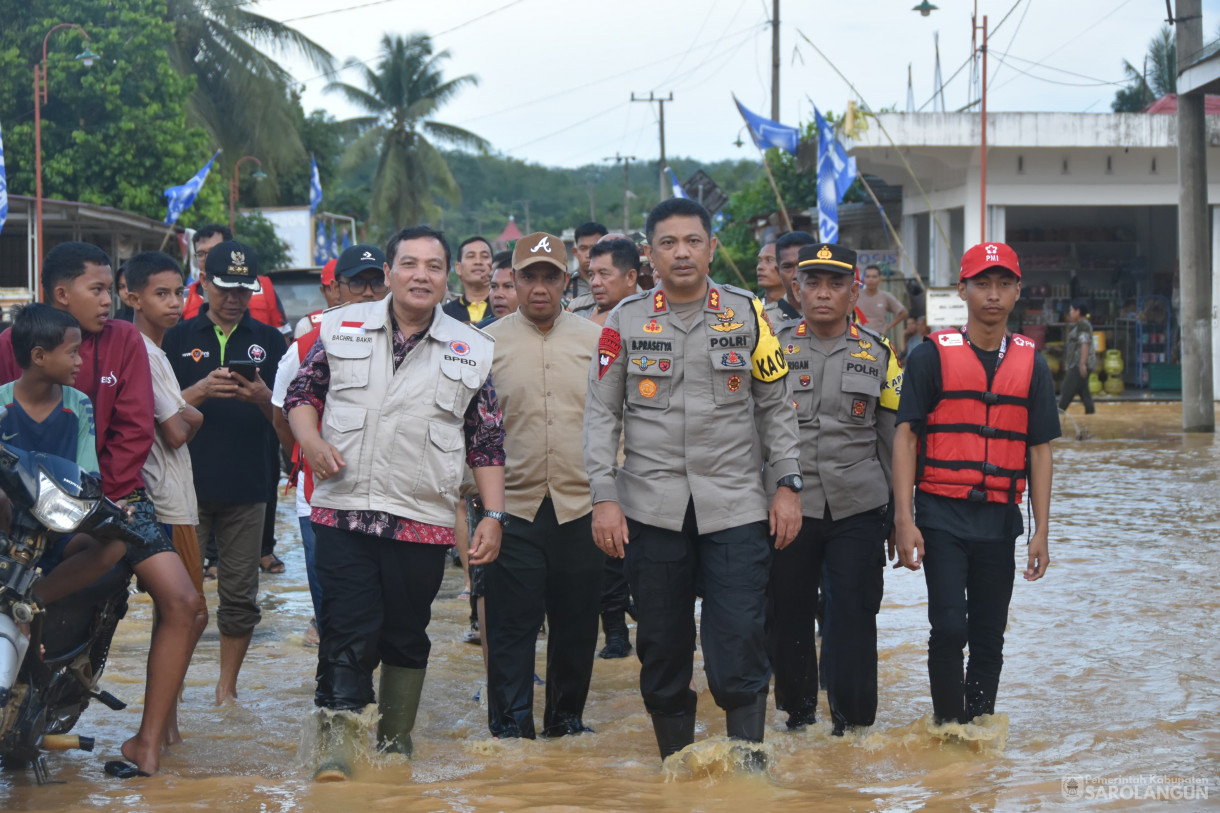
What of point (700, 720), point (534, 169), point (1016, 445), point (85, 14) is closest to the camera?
point (1016, 445)

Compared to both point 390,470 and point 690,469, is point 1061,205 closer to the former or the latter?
point 690,469

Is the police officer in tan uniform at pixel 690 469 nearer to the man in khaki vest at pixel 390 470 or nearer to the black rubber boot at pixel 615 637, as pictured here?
the man in khaki vest at pixel 390 470

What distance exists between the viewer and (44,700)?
426cm

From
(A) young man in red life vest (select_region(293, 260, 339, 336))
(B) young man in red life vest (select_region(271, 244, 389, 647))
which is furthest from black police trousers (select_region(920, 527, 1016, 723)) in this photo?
(A) young man in red life vest (select_region(293, 260, 339, 336))

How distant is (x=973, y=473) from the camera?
4.90 meters

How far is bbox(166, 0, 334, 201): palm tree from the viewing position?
112ft

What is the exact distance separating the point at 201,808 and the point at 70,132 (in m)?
26.6

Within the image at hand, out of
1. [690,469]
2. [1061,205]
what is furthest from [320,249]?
[690,469]

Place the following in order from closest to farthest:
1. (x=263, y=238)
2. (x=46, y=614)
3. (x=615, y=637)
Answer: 1. (x=46, y=614)
2. (x=615, y=637)
3. (x=263, y=238)

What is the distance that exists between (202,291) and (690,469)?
567 centimetres

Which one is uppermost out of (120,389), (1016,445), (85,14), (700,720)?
(85,14)

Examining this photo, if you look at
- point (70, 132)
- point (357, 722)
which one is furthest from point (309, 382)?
point (70, 132)

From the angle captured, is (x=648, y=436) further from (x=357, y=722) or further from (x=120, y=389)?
(x=120, y=389)

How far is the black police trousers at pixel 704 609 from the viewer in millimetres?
4473
